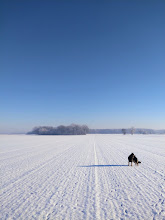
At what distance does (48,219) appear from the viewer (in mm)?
3564

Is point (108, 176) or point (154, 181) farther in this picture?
point (108, 176)

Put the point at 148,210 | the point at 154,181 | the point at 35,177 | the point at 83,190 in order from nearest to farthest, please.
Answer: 1. the point at 148,210
2. the point at 83,190
3. the point at 154,181
4. the point at 35,177

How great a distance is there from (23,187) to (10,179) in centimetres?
139

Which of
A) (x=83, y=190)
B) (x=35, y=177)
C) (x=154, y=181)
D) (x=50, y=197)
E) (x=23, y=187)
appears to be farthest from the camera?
(x=35, y=177)

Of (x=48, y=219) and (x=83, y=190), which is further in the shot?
(x=83, y=190)

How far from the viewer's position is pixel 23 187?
559 cm

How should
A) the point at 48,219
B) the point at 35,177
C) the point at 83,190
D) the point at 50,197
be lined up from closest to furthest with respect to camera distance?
the point at 48,219 < the point at 50,197 < the point at 83,190 < the point at 35,177

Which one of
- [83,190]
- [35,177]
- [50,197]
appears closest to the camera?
[50,197]

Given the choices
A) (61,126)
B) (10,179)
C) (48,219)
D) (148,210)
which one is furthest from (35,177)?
(61,126)

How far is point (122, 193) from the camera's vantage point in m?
4.97

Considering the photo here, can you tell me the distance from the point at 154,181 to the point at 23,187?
569 cm

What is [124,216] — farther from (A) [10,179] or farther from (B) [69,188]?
(A) [10,179]

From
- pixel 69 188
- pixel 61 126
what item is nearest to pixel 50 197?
pixel 69 188

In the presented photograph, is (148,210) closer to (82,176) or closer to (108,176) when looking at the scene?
(108,176)
